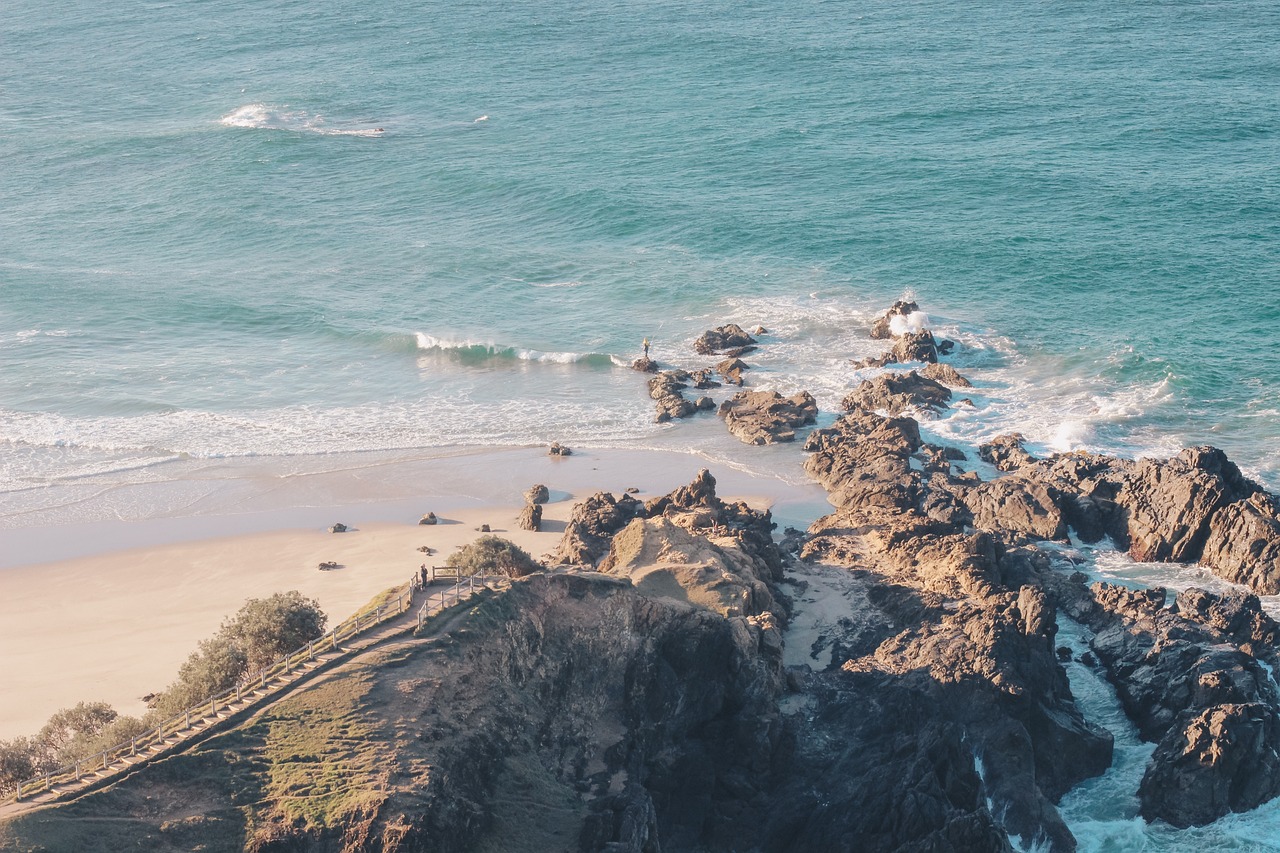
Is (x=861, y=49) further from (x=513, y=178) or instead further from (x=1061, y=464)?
(x=1061, y=464)

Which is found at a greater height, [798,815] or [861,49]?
[861,49]

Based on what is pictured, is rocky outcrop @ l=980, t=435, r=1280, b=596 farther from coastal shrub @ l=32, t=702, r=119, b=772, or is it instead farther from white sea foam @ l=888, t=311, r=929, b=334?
coastal shrub @ l=32, t=702, r=119, b=772

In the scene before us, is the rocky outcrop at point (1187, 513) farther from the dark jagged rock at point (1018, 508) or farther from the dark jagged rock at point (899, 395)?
the dark jagged rock at point (899, 395)

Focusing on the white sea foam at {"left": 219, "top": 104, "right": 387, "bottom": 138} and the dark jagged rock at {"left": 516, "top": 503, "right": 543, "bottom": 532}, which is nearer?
the dark jagged rock at {"left": 516, "top": 503, "right": 543, "bottom": 532}

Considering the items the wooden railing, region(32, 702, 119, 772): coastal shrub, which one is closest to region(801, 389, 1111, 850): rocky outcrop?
the wooden railing

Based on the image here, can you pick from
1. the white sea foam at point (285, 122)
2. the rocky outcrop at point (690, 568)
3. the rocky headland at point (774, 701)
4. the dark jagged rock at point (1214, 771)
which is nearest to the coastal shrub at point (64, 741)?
the rocky headland at point (774, 701)

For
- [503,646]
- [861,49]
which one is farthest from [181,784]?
[861,49]
